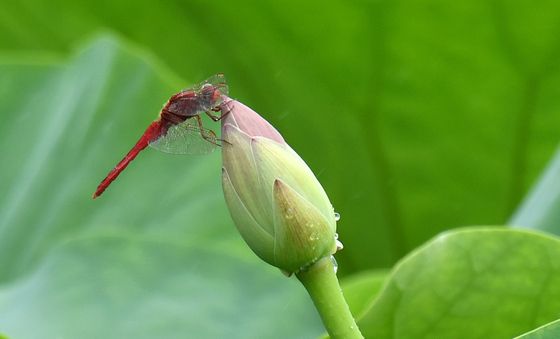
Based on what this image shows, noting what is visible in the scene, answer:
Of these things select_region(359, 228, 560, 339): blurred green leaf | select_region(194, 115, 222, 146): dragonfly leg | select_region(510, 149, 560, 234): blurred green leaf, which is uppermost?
select_region(194, 115, 222, 146): dragonfly leg

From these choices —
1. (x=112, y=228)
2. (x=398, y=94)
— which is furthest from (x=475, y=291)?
(x=112, y=228)

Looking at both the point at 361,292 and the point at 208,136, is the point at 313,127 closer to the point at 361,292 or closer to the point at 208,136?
the point at 361,292

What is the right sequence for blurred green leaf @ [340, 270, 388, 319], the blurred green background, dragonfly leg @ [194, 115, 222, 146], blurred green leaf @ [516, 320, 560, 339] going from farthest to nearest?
the blurred green background → blurred green leaf @ [340, 270, 388, 319] → dragonfly leg @ [194, 115, 222, 146] → blurred green leaf @ [516, 320, 560, 339]

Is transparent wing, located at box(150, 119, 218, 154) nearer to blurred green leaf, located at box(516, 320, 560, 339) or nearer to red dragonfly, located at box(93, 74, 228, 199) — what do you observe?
red dragonfly, located at box(93, 74, 228, 199)

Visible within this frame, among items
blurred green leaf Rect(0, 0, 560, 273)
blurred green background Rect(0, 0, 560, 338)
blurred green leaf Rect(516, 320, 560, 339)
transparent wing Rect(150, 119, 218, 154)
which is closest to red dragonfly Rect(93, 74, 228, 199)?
transparent wing Rect(150, 119, 218, 154)

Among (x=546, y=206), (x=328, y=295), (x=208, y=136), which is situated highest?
(x=208, y=136)
